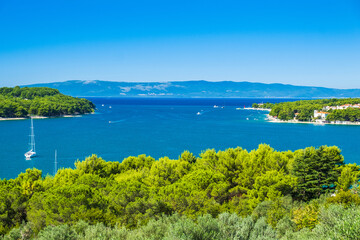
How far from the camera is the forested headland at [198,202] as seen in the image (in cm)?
1035

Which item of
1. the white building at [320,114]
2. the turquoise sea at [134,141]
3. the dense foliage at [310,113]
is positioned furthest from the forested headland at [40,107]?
the white building at [320,114]

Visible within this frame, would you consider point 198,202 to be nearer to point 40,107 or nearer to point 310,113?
point 310,113

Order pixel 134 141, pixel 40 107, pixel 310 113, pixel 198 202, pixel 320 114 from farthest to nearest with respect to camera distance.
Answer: pixel 40 107 < pixel 310 113 < pixel 320 114 < pixel 134 141 < pixel 198 202

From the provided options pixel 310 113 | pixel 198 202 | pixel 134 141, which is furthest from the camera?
pixel 310 113

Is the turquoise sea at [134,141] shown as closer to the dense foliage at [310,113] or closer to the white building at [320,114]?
the dense foliage at [310,113]

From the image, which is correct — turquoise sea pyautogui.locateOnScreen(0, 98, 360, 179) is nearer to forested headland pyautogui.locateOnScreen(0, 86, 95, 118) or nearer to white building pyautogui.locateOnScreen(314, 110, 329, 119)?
forested headland pyautogui.locateOnScreen(0, 86, 95, 118)

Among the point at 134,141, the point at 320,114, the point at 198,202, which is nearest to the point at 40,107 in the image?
the point at 134,141

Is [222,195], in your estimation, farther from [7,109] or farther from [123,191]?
[7,109]

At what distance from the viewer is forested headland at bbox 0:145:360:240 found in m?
10.4

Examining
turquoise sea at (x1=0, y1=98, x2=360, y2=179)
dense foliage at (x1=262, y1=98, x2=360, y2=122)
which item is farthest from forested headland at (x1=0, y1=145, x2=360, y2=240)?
dense foliage at (x1=262, y1=98, x2=360, y2=122)

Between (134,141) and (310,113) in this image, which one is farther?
(310,113)

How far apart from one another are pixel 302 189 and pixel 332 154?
393 cm

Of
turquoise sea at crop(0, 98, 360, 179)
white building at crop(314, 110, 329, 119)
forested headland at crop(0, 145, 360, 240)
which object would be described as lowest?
turquoise sea at crop(0, 98, 360, 179)

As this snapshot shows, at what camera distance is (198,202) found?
14672mm
